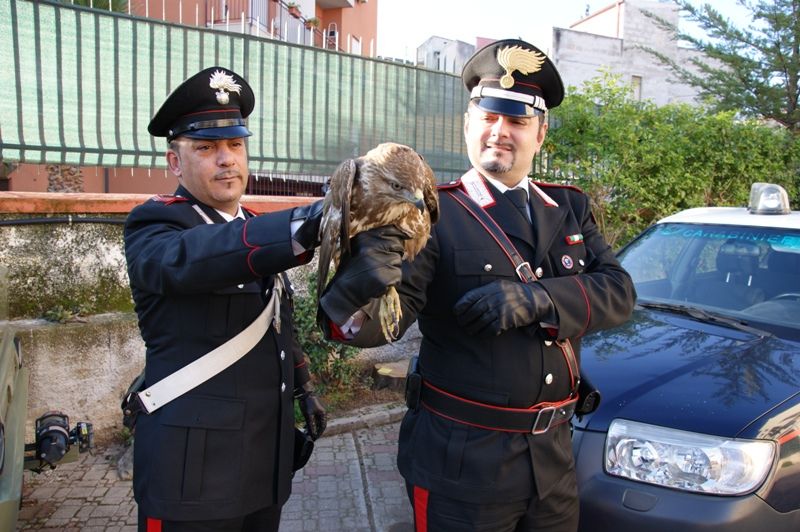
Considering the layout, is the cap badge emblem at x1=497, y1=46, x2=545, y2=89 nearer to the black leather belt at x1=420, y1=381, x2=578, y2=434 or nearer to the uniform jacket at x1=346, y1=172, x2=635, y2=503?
the uniform jacket at x1=346, y1=172, x2=635, y2=503

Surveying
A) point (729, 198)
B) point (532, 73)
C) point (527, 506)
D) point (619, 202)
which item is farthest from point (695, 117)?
point (527, 506)

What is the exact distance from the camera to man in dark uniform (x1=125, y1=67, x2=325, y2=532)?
1.98 meters

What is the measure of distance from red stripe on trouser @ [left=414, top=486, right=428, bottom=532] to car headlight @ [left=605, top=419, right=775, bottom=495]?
841 mm

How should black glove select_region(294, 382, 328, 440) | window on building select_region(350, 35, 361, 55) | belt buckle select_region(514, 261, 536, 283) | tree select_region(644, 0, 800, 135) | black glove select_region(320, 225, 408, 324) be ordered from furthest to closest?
tree select_region(644, 0, 800, 135) < window on building select_region(350, 35, 361, 55) < black glove select_region(294, 382, 328, 440) < belt buckle select_region(514, 261, 536, 283) < black glove select_region(320, 225, 408, 324)

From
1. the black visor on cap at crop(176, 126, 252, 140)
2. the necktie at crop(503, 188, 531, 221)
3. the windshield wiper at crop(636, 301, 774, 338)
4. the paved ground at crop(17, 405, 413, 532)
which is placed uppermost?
the black visor on cap at crop(176, 126, 252, 140)

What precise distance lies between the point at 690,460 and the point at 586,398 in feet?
1.52

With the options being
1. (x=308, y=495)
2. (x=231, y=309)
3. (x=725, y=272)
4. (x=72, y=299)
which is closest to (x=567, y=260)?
(x=231, y=309)

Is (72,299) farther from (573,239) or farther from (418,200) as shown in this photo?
(418,200)

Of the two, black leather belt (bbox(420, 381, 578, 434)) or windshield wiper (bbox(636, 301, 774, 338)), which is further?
windshield wiper (bbox(636, 301, 774, 338))

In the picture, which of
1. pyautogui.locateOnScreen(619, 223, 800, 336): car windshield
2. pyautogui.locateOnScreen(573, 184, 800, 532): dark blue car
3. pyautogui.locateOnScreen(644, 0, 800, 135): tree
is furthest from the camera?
pyautogui.locateOnScreen(644, 0, 800, 135): tree

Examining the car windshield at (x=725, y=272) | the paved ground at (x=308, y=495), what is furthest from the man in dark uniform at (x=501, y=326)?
the paved ground at (x=308, y=495)

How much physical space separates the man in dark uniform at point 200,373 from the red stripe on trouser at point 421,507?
1.59ft

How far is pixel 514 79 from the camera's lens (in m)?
2.23

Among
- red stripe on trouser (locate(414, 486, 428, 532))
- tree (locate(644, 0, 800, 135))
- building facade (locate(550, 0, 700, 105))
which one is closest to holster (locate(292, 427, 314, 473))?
red stripe on trouser (locate(414, 486, 428, 532))
